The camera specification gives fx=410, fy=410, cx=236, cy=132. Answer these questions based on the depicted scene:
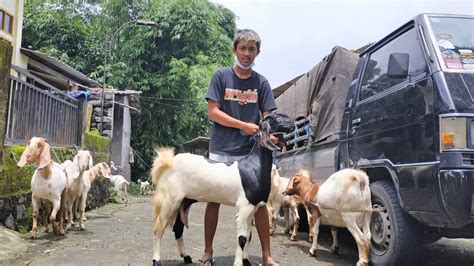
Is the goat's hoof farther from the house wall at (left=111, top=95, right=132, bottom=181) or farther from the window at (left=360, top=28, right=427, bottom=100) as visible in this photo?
the house wall at (left=111, top=95, right=132, bottom=181)

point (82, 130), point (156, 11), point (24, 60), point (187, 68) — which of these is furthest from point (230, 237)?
point (156, 11)

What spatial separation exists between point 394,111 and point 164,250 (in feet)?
10.1

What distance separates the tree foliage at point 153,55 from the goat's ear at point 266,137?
58.8 ft

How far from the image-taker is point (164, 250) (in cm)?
497

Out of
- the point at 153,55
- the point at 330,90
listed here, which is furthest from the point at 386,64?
the point at 153,55

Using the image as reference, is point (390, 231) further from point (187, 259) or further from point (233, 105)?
point (187, 259)

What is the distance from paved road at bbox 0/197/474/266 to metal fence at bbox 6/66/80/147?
79.3 inches

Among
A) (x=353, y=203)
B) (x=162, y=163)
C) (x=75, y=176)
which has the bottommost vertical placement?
(x=353, y=203)

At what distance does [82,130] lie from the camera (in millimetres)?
10695

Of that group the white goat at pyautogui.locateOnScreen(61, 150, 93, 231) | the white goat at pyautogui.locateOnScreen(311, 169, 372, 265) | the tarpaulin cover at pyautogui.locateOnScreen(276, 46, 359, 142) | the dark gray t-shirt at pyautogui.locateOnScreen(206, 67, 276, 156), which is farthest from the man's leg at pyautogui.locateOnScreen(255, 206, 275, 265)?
the white goat at pyautogui.locateOnScreen(61, 150, 93, 231)

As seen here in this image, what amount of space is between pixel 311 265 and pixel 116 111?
53.6ft

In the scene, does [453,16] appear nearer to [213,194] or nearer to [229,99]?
[229,99]

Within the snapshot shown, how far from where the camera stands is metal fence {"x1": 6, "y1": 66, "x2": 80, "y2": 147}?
687cm

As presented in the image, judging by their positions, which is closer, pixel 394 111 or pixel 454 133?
pixel 454 133
